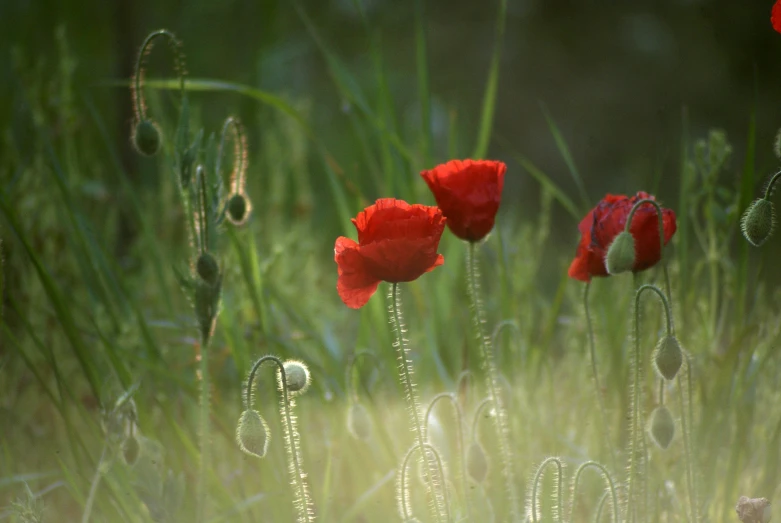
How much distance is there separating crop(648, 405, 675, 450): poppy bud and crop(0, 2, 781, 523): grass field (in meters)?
0.03

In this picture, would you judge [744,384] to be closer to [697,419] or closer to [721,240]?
[697,419]

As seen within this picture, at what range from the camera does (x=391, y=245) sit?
50.2 inches

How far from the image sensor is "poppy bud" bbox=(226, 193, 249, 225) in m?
1.57

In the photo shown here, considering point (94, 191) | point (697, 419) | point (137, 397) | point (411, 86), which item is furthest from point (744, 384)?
point (411, 86)

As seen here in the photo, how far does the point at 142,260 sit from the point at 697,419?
1.96 meters

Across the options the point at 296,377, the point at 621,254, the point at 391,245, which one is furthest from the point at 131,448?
the point at 621,254

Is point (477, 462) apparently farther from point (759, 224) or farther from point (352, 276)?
point (759, 224)

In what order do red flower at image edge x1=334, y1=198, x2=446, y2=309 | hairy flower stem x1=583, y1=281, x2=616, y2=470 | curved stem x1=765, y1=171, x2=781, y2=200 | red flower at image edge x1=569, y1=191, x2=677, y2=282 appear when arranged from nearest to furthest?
1. curved stem x1=765, y1=171, x2=781, y2=200
2. red flower at image edge x1=334, y1=198, x2=446, y2=309
3. red flower at image edge x1=569, y1=191, x2=677, y2=282
4. hairy flower stem x1=583, y1=281, x2=616, y2=470

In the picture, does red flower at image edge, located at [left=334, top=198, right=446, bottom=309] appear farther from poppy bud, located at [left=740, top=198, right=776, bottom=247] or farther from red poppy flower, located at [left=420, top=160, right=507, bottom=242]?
poppy bud, located at [left=740, top=198, right=776, bottom=247]

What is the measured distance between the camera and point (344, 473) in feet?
7.30

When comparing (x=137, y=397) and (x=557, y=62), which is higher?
(x=557, y=62)

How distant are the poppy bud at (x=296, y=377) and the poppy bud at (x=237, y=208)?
35 centimetres

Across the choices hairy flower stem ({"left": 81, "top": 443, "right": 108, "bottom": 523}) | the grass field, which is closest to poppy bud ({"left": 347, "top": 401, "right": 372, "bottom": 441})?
the grass field

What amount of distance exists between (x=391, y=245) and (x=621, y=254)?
0.34 meters
